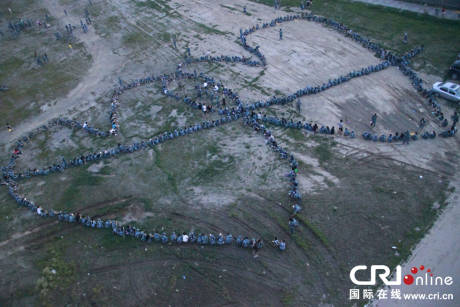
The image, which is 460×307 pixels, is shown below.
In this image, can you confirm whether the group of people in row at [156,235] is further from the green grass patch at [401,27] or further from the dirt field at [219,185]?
the green grass patch at [401,27]

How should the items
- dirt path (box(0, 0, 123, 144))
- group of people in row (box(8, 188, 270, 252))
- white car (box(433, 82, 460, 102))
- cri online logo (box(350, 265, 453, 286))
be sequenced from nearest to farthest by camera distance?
cri online logo (box(350, 265, 453, 286)) → group of people in row (box(8, 188, 270, 252)) → white car (box(433, 82, 460, 102)) → dirt path (box(0, 0, 123, 144))

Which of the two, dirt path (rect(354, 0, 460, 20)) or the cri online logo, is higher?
dirt path (rect(354, 0, 460, 20))

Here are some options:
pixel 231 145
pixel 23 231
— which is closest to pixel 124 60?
pixel 231 145

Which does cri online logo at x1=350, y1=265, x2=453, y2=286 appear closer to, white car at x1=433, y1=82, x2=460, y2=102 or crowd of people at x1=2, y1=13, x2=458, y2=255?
crowd of people at x1=2, y1=13, x2=458, y2=255

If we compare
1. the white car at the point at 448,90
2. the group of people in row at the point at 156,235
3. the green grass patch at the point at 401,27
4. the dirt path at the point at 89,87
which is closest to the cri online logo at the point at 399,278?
the group of people in row at the point at 156,235

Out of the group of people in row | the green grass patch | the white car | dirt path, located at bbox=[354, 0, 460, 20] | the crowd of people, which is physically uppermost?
dirt path, located at bbox=[354, 0, 460, 20]

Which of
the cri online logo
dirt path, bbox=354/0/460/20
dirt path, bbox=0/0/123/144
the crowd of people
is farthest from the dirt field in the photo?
dirt path, bbox=354/0/460/20

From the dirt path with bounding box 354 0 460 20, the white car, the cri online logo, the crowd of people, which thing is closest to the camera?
the cri online logo
